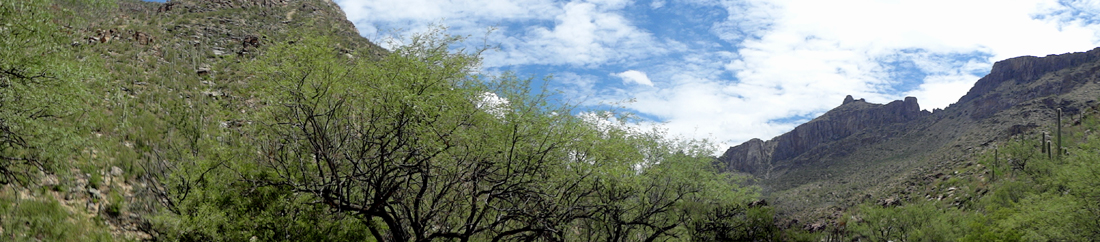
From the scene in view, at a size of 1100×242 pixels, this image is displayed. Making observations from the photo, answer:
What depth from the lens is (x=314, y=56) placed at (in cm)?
1152

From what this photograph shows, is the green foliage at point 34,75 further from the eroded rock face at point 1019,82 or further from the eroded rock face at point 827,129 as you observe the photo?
the eroded rock face at point 827,129

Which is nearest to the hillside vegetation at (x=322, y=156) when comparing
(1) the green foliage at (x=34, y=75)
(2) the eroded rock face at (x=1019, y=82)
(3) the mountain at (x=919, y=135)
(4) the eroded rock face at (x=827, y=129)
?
(1) the green foliage at (x=34, y=75)

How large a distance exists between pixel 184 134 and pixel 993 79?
15494 centimetres

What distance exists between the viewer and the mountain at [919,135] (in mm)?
73812

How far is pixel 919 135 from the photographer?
110 metres

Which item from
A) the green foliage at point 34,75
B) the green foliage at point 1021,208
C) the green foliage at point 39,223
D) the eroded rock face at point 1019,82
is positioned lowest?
the green foliage at point 1021,208

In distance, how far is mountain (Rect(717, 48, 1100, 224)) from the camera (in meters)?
73.8

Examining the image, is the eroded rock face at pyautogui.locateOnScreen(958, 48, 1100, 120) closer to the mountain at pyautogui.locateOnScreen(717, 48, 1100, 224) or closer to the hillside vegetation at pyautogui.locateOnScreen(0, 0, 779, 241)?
the mountain at pyautogui.locateOnScreen(717, 48, 1100, 224)

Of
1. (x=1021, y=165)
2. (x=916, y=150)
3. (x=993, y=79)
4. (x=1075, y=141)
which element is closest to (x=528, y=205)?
(x=1021, y=165)

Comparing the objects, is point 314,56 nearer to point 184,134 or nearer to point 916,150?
point 184,134

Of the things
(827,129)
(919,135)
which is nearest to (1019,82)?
(919,135)

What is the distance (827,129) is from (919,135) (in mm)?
63263

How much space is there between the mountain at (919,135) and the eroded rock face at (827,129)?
0.54m

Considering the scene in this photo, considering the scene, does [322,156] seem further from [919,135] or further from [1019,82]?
[1019,82]
